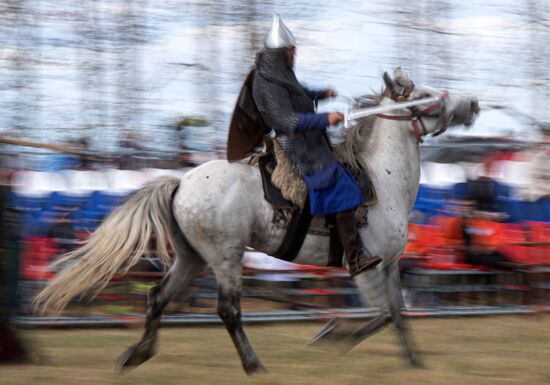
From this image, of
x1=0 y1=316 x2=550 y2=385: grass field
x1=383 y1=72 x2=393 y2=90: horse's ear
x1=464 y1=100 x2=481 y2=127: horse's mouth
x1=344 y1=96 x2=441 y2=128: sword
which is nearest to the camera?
x1=0 y1=316 x2=550 y2=385: grass field

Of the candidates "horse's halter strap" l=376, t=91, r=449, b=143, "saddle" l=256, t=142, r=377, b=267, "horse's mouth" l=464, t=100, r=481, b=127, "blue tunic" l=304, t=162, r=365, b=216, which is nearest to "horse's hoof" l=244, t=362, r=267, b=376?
"saddle" l=256, t=142, r=377, b=267

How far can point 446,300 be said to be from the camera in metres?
11.7

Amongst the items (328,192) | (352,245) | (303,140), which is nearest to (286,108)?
(303,140)

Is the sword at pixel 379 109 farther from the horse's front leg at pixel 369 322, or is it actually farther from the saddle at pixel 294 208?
the horse's front leg at pixel 369 322

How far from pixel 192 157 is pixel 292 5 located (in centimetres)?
325

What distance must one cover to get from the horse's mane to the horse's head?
0.12 metres

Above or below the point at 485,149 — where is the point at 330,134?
above

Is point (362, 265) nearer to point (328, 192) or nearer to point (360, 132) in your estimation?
point (328, 192)

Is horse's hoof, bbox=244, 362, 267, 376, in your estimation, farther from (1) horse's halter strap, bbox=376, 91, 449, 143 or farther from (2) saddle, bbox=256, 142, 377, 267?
(1) horse's halter strap, bbox=376, 91, 449, 143

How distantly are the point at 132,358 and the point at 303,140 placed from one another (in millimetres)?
1991

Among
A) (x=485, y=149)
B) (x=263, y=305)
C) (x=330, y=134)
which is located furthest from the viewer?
(x=485, y=149)

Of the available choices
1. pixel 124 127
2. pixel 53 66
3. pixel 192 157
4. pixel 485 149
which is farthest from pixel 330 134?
pixel 53 66

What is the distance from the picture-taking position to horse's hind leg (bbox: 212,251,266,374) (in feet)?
23.0

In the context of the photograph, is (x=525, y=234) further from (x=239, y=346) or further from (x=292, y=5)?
(x=239, y=346)
